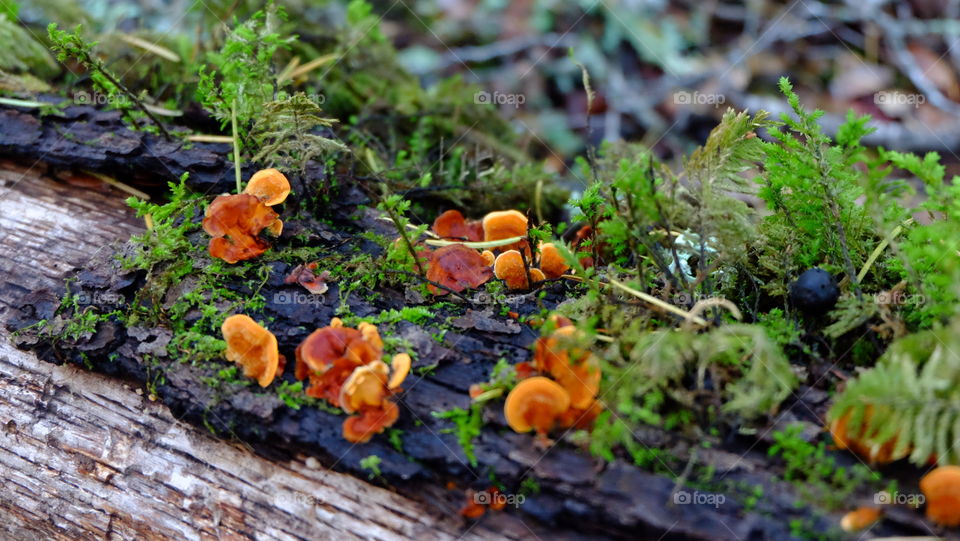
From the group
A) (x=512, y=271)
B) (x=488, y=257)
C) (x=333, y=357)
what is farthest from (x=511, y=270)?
(x=333, y=357)

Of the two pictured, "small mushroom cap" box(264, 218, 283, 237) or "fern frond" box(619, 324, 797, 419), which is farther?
"small mushroom cap" box(264, 218, 283, 237)

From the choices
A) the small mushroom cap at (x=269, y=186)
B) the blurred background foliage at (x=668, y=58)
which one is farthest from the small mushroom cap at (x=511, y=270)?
the blurred background foliage at (x=668, y=58)

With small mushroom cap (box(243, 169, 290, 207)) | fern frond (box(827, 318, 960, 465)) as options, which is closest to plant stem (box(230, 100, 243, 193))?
small mushroom cap (box(243, 169, 290, 207))

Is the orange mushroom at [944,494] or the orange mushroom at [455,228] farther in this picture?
the orange mushroom at [455,228]

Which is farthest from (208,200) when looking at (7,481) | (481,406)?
(481,406)

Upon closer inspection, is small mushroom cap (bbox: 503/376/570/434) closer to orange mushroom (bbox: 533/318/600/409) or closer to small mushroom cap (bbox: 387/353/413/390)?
orange mushroom (bbox: 533/318/600/409)

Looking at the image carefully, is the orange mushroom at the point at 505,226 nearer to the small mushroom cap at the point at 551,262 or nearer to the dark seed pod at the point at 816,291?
the small mushroom cap at the point at 551,262
